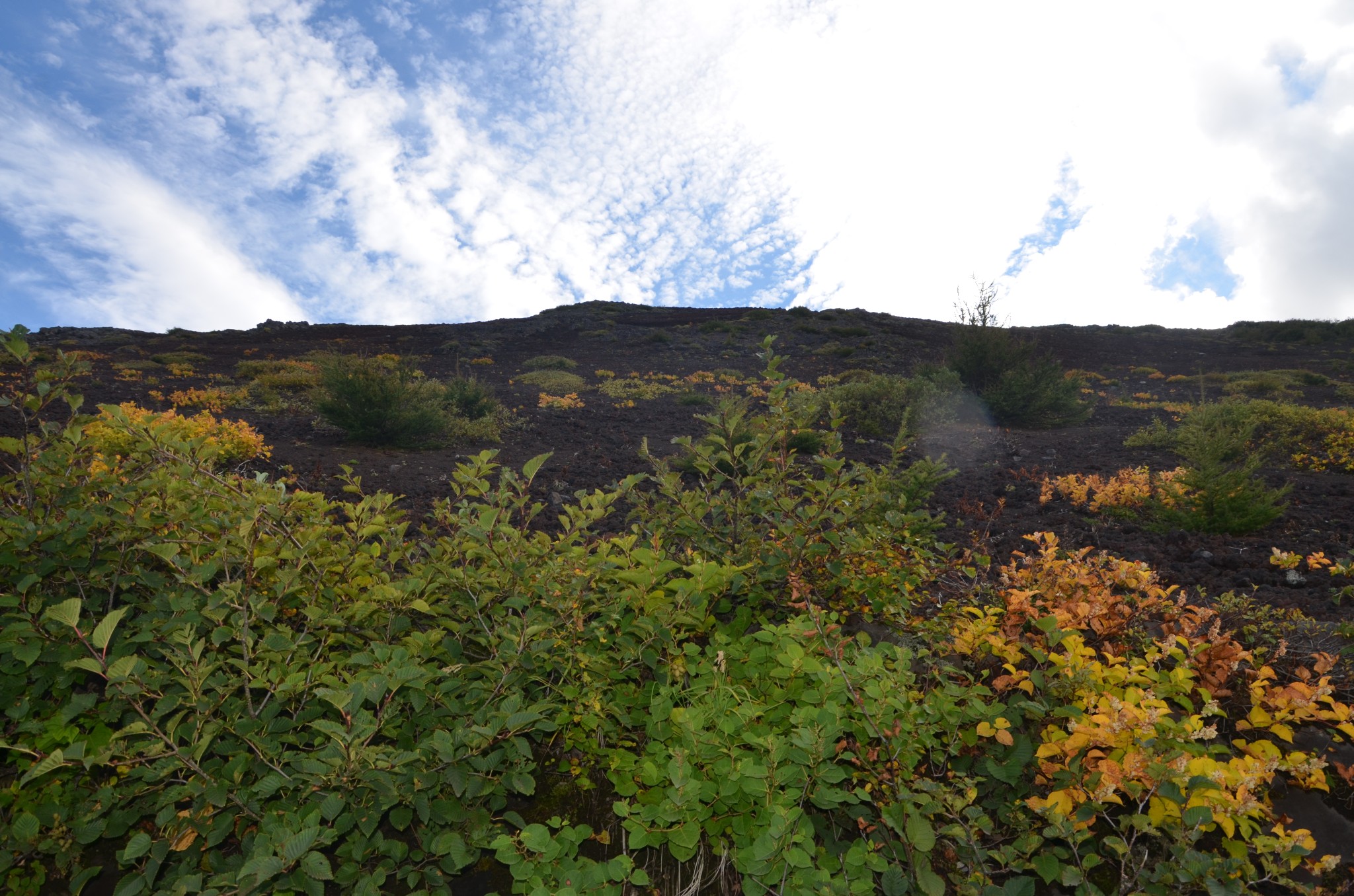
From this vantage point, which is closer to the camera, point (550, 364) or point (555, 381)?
point (555, 381)

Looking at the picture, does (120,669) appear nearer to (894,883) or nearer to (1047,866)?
(894,883)

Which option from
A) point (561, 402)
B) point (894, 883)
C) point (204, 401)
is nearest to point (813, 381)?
point (561, 402)

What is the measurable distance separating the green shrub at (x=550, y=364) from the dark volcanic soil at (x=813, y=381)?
21.7 inches

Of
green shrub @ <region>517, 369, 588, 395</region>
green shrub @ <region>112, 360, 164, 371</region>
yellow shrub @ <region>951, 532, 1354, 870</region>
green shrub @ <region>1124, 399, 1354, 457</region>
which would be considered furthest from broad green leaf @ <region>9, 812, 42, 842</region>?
green shrub @ <region>112, 360, 164, 371</region>

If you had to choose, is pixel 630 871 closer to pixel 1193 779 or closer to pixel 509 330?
pixel 1193 779

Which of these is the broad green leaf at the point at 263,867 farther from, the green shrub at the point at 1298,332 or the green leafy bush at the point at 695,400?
the green shrub at the point at 1298,332

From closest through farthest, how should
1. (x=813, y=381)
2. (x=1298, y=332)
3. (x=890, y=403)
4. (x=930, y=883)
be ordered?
(x=930, y=883)
(x=890, y=403)
(x=813, y=381)
(x=1298, y=332)

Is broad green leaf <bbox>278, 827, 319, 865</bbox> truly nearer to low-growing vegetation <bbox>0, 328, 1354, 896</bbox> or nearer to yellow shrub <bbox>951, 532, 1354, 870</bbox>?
low-growing vegetation <bbox>0, 328, 1354, 896</bbox>

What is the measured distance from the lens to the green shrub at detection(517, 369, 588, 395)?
53.1ft

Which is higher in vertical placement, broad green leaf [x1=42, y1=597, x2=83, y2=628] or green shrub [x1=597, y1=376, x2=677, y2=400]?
green shrub [x1=597, y1=376, x2=677, y2=400]

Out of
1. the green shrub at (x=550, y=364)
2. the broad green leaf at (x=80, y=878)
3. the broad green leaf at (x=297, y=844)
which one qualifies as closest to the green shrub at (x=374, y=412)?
the broad green leaf at (x=80, y=878)

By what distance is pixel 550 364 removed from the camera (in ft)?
72.6

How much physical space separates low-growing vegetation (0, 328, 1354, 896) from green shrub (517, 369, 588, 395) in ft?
44.0

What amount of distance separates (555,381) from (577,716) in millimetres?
15950
